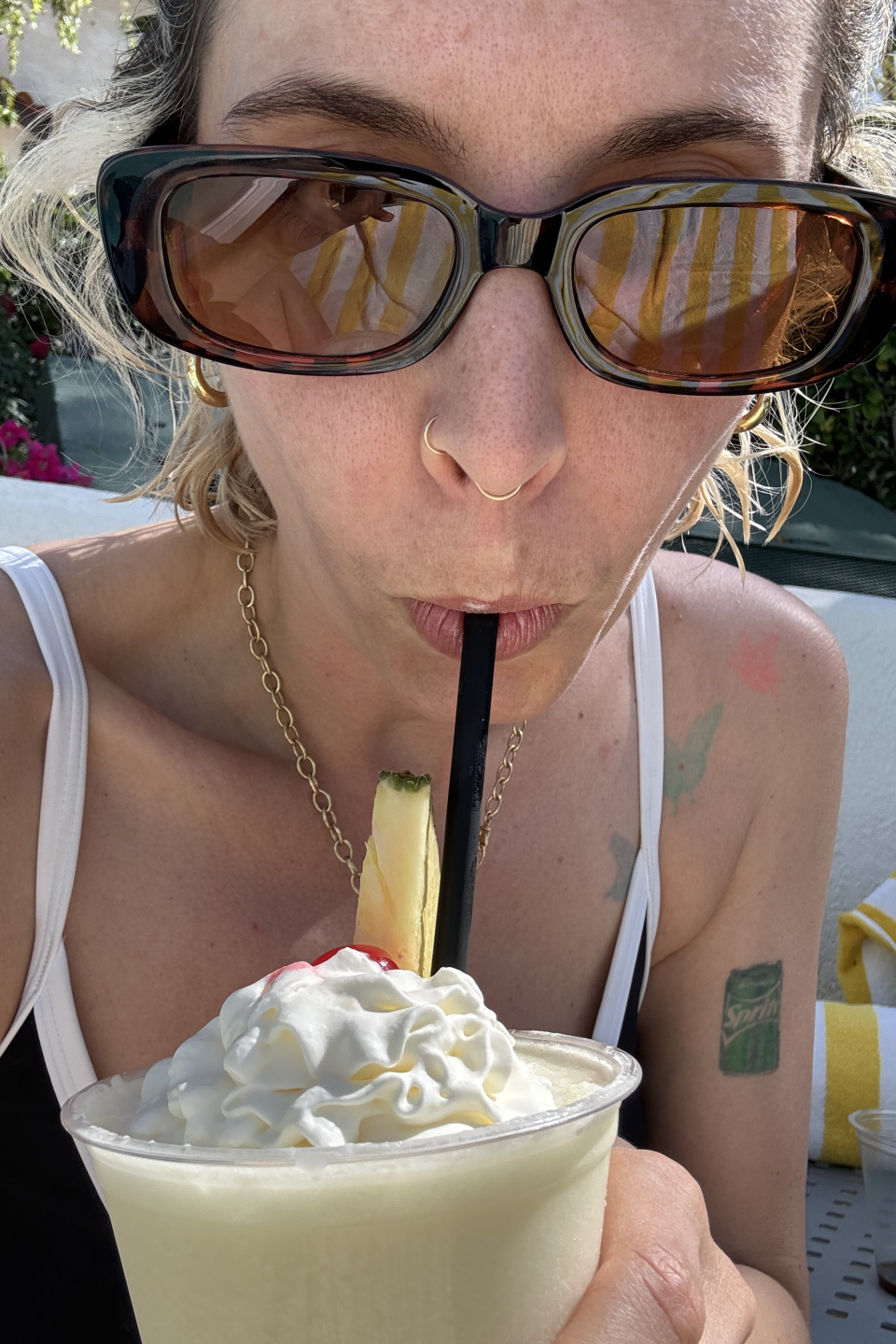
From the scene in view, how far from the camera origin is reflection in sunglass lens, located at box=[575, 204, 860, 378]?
37.3 inches

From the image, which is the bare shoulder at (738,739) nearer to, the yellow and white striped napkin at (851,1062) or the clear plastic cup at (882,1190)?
the clear plastic cup at (882,1190)

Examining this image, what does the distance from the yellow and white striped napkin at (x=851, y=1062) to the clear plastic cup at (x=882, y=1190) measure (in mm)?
245

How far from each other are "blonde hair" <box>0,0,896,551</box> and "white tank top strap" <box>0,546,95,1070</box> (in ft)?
0.88

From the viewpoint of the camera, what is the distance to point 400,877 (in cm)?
81

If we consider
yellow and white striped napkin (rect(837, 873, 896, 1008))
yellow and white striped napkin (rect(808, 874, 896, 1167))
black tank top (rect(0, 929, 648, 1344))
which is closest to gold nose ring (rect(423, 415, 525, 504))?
black tank top (rect(0, 929, 648, 1344))

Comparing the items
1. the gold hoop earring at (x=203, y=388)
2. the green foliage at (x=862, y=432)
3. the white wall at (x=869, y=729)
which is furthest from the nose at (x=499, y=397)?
the green foliage at (x=862, y=432)

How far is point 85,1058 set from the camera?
1.18 metres

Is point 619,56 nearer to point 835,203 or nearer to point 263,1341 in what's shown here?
point 835,203

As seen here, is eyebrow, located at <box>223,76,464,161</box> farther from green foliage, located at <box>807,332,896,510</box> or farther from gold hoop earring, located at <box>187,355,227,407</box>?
green foliage, located at <box>807,332,896,510</box>

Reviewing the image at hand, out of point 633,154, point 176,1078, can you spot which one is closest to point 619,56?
point 633,154

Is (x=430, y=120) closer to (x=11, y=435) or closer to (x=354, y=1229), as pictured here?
(x=354, y=1229)

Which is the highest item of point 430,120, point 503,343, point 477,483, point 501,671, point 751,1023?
point 430,120

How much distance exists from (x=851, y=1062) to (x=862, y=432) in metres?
3.16

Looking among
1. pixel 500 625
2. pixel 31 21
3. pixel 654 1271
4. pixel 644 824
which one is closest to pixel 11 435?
pixel 31 21
